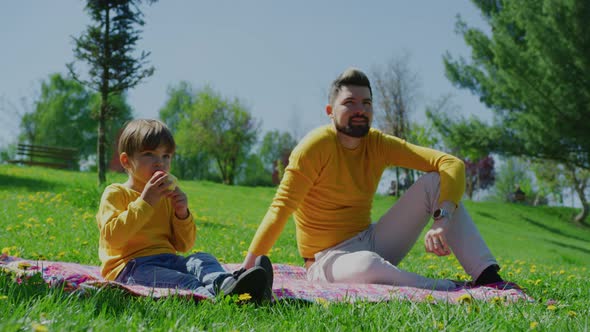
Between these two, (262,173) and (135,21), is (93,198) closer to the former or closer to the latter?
(135,21)

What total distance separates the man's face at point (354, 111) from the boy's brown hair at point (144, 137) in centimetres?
115

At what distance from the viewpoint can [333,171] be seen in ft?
11.4

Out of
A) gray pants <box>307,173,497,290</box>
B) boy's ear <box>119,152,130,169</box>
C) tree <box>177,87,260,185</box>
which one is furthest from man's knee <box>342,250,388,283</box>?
tree <box>177,87,260,185</box>

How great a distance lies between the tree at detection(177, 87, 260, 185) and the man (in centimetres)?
3790

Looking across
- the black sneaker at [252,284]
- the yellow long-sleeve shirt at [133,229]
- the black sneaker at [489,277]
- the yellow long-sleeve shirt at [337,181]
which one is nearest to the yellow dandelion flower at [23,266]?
the yellow long-sleeve shirt at [133,229]

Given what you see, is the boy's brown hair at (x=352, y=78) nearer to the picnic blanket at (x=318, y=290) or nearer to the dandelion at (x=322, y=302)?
the picnic blanket at (x=318, y=290)

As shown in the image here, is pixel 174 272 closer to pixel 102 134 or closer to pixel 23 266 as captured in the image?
pixel 23 266

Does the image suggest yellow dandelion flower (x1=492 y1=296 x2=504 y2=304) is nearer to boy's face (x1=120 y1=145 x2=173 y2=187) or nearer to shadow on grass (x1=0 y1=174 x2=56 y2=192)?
boy's face (x1=120 y1=145 x2=173 y2=187)

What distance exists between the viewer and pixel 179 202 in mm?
2924

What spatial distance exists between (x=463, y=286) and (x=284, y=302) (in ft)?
4.76

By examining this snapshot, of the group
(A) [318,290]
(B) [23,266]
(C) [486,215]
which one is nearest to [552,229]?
(C) [486,215]

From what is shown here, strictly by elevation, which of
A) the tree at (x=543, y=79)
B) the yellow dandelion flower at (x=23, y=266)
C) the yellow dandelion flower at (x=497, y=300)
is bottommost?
the yellow dandelion flower at (x=497, y=300)

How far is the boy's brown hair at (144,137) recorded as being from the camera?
2.89m

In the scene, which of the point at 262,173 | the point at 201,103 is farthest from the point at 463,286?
the point at 262,173
